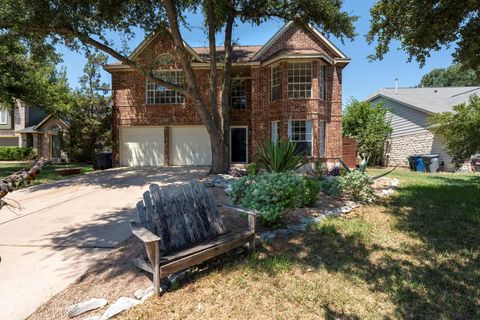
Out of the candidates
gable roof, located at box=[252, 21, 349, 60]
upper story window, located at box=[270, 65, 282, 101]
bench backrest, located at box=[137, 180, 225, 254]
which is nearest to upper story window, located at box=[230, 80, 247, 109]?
gable roof, located at box=[252, 21, 349, 60]

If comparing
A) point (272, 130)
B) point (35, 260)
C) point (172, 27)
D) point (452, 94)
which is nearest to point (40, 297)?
point (35, 260)

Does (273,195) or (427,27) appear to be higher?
(427,27)

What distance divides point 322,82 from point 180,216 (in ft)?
45.1

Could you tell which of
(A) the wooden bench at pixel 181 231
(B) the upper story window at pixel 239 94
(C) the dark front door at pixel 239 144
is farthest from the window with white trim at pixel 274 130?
(A) the wooden bench at pixel 181 231

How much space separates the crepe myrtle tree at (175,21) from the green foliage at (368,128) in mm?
8895

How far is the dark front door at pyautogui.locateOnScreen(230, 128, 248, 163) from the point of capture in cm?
1717

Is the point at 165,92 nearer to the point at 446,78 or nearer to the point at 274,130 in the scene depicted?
the point at 274,130

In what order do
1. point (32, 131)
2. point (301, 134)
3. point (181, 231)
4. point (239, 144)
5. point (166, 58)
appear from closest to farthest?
point (181, 231) → point (301, 134) → point (166, 58) → point (239, 144) → point (32, 131)

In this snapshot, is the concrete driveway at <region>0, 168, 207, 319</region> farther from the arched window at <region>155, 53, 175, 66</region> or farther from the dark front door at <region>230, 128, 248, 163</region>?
the arched window at <region>155, 53, 175, 66</region>

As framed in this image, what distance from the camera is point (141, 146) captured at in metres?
17.1

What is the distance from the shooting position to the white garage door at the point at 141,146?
17078mm

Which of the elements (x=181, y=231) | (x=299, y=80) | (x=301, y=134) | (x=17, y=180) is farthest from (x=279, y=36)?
(x=17, y=180)

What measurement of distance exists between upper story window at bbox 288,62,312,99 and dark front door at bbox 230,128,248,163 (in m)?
3.81

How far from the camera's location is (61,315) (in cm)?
287
